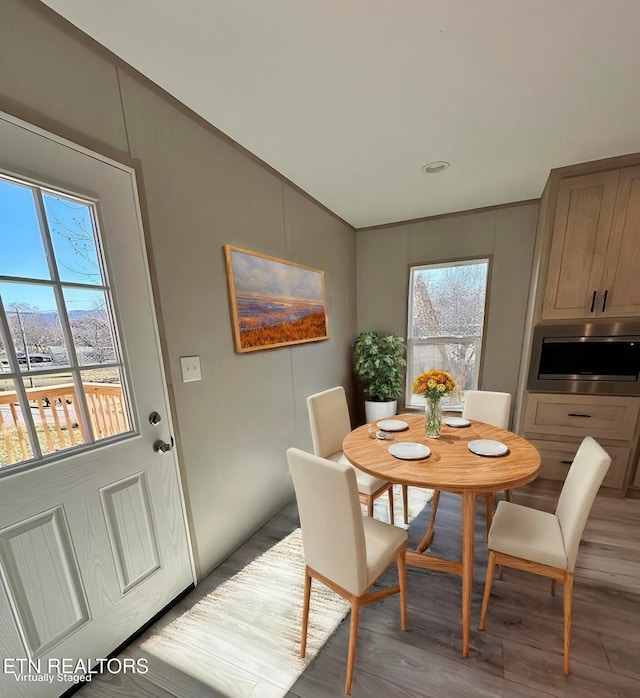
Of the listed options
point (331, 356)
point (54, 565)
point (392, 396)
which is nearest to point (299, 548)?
point (54, 565)

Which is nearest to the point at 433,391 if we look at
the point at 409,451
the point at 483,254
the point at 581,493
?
the point at 409,451

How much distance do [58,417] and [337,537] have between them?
1168 millimetres

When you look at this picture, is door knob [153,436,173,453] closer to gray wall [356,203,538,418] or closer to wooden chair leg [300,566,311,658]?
wooden chair leg [300,566,311,658]

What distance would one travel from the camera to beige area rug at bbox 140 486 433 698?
3.92ft

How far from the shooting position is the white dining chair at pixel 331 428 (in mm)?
1911

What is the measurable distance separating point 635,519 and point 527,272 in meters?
2.16

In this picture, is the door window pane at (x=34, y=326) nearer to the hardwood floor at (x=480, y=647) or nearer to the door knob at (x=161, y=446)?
the door knob at (x=161, y=446)

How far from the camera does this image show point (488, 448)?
1.48 metres

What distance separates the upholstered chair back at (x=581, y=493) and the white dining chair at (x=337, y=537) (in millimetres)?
717

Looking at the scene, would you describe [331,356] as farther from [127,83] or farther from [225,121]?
[127,83]

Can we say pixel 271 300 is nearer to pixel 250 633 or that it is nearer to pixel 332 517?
pixel 332 517

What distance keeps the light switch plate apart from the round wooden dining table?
944 millimetres

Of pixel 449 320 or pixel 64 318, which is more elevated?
pixel 64 318

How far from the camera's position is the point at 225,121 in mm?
1546
